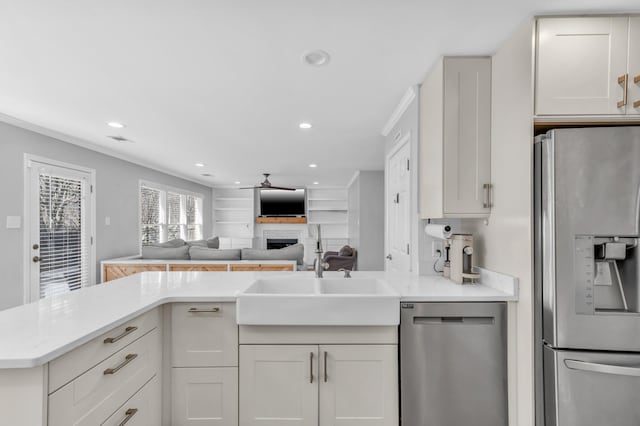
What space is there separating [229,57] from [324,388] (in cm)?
201

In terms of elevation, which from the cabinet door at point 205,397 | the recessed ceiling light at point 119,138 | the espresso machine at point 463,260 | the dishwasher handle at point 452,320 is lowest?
the cabinet door at point 205,397

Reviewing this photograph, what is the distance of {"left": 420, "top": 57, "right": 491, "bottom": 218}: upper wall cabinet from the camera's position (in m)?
1.96

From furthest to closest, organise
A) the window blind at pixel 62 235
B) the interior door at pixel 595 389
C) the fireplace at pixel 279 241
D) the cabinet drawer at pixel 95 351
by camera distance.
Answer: the fireplace at pixel 279 241 → the window blind at pixel 62 235 → the interior door at pixel 595 389 → the cabinet drawer at pixel 95 351

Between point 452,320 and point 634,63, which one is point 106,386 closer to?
point 452,320

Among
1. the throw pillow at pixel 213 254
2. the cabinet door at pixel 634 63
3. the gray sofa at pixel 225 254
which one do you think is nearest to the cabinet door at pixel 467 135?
the cabinet door at pixel 634 63

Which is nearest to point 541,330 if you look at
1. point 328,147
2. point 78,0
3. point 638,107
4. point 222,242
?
point 638,107

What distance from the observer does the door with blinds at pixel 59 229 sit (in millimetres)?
3586

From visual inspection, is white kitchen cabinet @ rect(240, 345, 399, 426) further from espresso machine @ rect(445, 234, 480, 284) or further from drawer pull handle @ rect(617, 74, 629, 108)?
drawer pull handle @ rect(617, 74, 629, 108)

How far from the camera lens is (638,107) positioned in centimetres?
153

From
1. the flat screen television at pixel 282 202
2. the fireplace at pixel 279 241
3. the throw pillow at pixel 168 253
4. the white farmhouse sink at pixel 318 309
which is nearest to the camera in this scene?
the white farmhouse sink at pixel 318 309

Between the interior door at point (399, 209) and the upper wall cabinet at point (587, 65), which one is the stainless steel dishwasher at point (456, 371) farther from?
the upper wall cabinet at point (587, 65)

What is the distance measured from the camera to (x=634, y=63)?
60.4 inches

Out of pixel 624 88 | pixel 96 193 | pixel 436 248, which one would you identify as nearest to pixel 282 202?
pixel 96 193

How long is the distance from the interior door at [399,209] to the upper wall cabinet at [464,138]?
0.59 m
